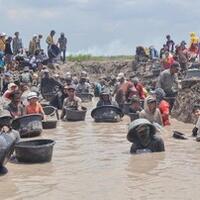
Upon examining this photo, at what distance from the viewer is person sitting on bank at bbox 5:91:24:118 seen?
13.8m

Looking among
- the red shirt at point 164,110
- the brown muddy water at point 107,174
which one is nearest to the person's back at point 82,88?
the red shirt at point 164,110

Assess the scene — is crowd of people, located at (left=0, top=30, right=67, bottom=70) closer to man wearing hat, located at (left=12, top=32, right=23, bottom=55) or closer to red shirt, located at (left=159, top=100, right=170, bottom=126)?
man wearing hat, located at (left=12, top=32, right=23, bottom=55)

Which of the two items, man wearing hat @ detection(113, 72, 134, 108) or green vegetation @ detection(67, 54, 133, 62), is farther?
green vegetation @ detection(67, 54, 133, 62)

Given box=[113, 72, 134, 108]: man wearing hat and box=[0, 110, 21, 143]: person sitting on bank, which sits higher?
box=[113, 72, 134, 108]: man wearing hat

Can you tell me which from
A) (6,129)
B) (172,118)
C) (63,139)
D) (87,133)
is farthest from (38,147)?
(172,118)

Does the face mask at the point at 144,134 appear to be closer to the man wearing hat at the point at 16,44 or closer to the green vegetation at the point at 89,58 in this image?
the man wearing hat at the point at 16,44

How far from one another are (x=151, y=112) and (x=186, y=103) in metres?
4.71

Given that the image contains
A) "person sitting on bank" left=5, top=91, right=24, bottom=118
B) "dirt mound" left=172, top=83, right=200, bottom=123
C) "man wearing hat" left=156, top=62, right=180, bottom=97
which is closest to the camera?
"person sitting on bank" left=5, top=91, right=24, bottom=118

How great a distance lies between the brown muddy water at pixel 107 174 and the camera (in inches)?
308

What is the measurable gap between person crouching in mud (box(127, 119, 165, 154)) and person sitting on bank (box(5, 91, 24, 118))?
141 inches

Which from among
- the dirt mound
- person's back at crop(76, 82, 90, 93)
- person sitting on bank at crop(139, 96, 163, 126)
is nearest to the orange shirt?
person sitting on bank at crop(139, 96, 163, 126)

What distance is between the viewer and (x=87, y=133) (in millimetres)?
14648

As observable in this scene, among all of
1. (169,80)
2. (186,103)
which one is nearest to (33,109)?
(169,80)

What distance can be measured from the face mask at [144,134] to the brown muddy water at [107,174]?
0.98ft
